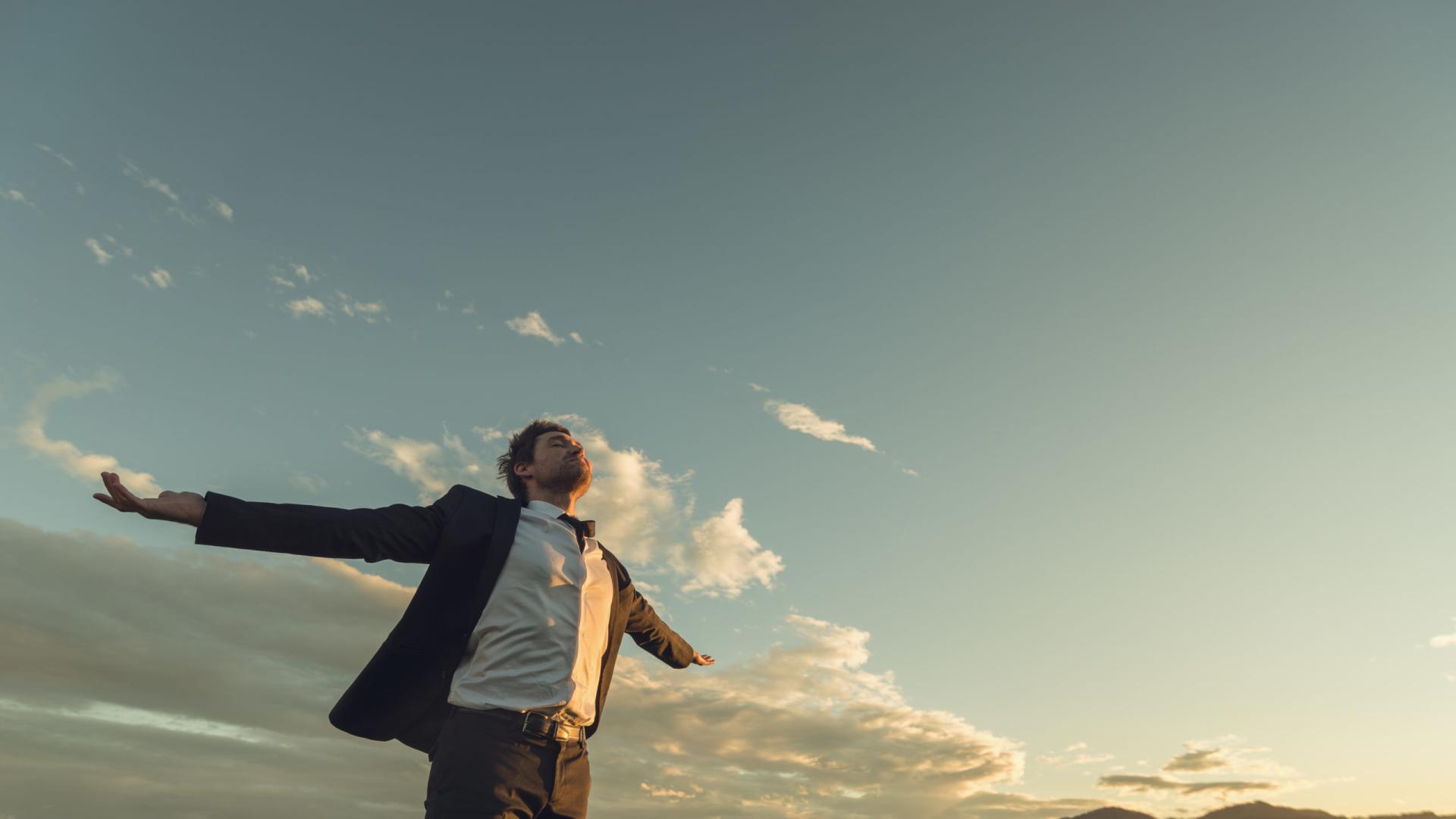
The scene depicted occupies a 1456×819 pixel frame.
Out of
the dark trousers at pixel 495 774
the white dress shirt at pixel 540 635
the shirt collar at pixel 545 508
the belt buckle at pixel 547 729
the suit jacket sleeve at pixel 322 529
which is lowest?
the dark trousers at pixel 495 774

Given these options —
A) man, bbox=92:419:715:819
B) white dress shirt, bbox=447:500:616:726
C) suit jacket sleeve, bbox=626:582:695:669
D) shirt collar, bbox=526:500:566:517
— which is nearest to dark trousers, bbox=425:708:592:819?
man, bbox=92:419:715:819

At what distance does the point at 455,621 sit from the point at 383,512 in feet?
2.91

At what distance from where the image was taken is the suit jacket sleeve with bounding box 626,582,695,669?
290 inches

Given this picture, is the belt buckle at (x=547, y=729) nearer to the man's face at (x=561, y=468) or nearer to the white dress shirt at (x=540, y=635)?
the white dress shirt at (x=540, y=635)

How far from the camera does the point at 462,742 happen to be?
512 cm

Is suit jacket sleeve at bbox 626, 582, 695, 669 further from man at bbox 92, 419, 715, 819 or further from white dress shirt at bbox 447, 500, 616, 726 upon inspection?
white dress shirt at bbox 447, 500, 616, 726

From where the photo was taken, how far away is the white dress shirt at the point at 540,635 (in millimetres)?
5406

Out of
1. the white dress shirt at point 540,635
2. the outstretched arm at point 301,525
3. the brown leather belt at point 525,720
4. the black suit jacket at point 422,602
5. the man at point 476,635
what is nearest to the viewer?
the outstretched arm at point 301,525

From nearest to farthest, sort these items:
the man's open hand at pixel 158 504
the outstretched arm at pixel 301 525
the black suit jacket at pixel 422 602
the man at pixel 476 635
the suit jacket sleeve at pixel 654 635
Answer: the man's open hand at pixel 158 504, the outstretched arm at pixel 301 525, the man at pixel 476 635, the black suit jacket at pixel 422 602, the suit jacket sleeve at pixel 654 635

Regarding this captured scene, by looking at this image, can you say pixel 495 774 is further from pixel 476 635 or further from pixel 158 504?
pixel 158 504

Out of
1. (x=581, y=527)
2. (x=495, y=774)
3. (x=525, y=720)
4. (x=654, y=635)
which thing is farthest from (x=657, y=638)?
(x=495, y=774)

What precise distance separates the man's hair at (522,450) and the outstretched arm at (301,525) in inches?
59.7

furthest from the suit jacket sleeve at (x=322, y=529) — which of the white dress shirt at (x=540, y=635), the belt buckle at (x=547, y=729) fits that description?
the belt buckle at (x=547, y=729)

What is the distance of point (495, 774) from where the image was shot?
5023 mm
